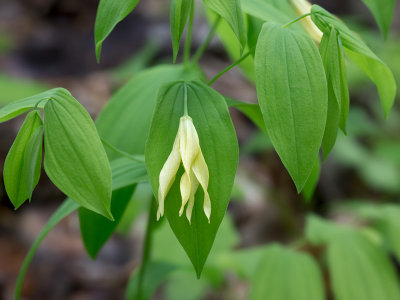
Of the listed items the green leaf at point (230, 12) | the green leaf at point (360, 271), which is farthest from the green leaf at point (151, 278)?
the green leaf at point (230, 12)

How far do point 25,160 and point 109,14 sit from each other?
0.73ft

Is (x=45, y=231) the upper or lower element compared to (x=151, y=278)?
upper

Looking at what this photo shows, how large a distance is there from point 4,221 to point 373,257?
1604 mm

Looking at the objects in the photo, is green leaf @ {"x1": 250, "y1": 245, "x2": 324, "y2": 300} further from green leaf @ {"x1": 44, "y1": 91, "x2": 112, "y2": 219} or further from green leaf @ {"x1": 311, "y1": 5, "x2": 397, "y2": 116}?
green leaf @ {"x1": 44, "y1": 91, "x2": 112, "y2": 219}

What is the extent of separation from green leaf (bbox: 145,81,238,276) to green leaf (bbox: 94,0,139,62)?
11 cm

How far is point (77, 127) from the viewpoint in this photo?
1.88 ft

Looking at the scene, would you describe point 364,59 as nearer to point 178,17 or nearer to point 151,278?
point 178,17

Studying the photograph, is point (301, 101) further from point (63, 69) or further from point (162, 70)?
point (63, 69)

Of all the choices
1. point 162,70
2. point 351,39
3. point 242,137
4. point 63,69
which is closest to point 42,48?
point 63,69

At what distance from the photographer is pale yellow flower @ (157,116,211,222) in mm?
564

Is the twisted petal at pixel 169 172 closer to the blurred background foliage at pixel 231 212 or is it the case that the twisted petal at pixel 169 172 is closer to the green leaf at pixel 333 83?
the green leaf at pixel 333 83

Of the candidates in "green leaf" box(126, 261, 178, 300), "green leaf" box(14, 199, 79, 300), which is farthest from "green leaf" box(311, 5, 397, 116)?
"green leaf" box(126, 261, 178, 300)

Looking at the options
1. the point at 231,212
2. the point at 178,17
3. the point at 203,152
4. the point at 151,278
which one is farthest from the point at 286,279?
the point at 231,212

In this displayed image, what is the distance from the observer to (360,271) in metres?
1.13
